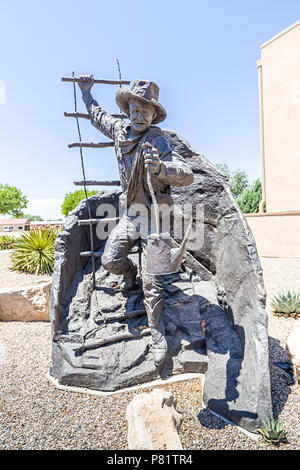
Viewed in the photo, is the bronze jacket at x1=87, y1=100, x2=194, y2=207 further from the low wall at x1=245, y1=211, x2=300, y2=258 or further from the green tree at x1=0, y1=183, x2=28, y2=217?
the green tree at x1=0, y1=183, x2=28, y2=217

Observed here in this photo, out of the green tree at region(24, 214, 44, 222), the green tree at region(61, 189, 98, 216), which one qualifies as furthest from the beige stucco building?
the green tree at region(24, 214, 44, 222)

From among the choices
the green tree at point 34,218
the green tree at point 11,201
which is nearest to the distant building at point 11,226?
the green tree at point 11,201

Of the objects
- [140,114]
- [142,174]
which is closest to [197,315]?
[142,174]

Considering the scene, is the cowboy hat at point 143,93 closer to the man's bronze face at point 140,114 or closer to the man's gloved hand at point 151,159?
the man's bronze face at point 140,114

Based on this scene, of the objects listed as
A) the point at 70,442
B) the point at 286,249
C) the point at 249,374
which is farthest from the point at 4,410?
the point at 286,249

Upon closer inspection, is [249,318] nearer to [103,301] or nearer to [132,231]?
[132,231]

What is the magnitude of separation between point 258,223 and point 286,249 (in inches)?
58.2

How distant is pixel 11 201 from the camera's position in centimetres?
3294

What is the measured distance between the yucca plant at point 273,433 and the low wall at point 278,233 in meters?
9.21

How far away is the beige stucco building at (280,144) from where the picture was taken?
34.3 ft

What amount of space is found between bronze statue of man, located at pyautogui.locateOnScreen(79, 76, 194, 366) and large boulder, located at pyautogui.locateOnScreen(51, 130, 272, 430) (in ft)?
1.20

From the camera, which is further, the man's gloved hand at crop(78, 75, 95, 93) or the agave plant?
the agave plant

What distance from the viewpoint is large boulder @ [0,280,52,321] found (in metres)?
4.70

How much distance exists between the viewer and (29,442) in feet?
6.72
